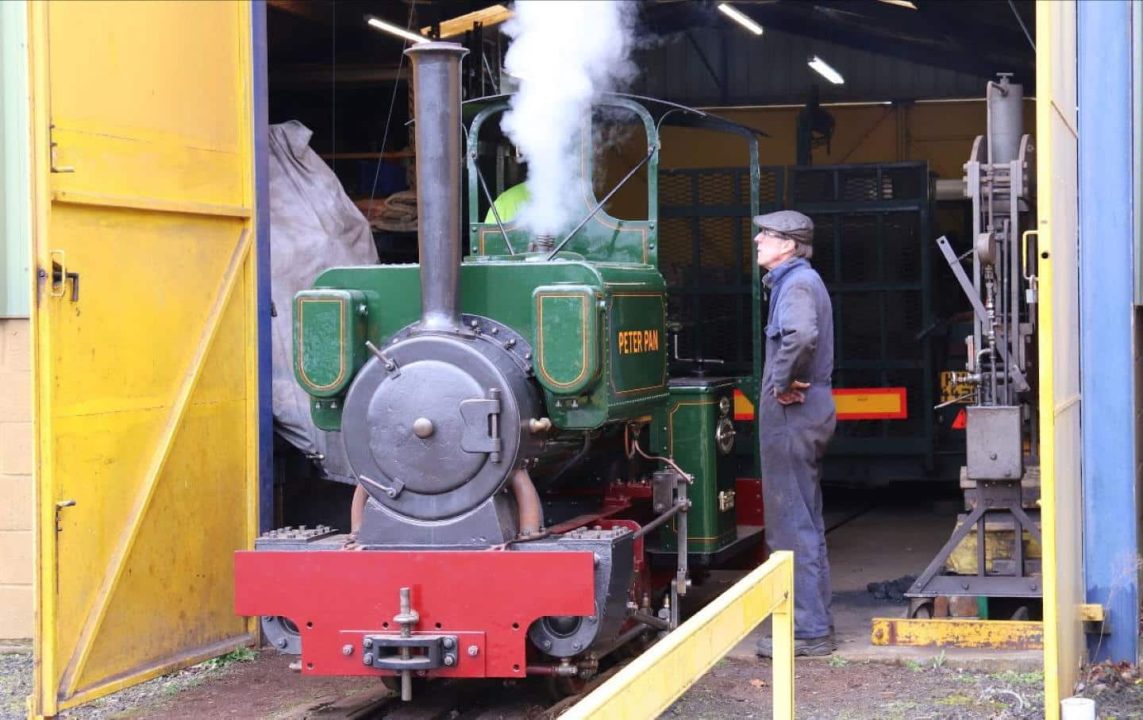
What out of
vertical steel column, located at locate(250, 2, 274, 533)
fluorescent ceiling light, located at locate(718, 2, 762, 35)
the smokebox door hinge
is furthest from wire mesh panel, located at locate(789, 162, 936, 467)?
the smokebox door hinge

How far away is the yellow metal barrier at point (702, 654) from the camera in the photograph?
8.66 feet

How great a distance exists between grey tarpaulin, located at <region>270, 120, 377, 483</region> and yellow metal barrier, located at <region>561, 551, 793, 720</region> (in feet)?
11.5

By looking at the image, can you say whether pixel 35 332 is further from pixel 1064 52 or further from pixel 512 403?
pixel 1064 52

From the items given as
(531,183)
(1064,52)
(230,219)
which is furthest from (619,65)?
(1064,52)

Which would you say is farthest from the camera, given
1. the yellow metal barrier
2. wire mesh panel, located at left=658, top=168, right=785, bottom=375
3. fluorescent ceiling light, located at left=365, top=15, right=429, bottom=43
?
wire mesh panel, located at left=658, top=168, right=785, bottom=375

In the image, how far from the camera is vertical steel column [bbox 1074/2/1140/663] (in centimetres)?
565

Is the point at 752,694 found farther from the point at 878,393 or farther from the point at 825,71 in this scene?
the point at 825,71

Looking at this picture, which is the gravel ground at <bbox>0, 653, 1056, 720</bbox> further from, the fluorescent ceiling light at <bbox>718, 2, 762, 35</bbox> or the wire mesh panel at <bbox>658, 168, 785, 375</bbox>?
the fluorescent ceiling light at <bbox>718, 2, 762, 35</bbox>

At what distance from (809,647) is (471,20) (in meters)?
5.13

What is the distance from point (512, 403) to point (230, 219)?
82.2 inches

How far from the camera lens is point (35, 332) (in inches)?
208

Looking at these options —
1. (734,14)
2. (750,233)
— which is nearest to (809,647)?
(750,233)

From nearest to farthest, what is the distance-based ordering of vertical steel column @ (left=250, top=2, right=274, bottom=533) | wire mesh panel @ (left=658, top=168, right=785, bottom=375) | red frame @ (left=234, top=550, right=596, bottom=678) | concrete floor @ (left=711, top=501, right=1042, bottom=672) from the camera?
red frame @ (left=234, top=550, right=596, bottom=678)
concrete floor @ (left=711, top=501, right=1042, bottom=672)
vertical steel column @ (left=250, top=2, right=274, bottom=533)
wire mesh panel @ (left=658, top=168, right=785, bottom=375)

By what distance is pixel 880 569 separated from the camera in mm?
8422
